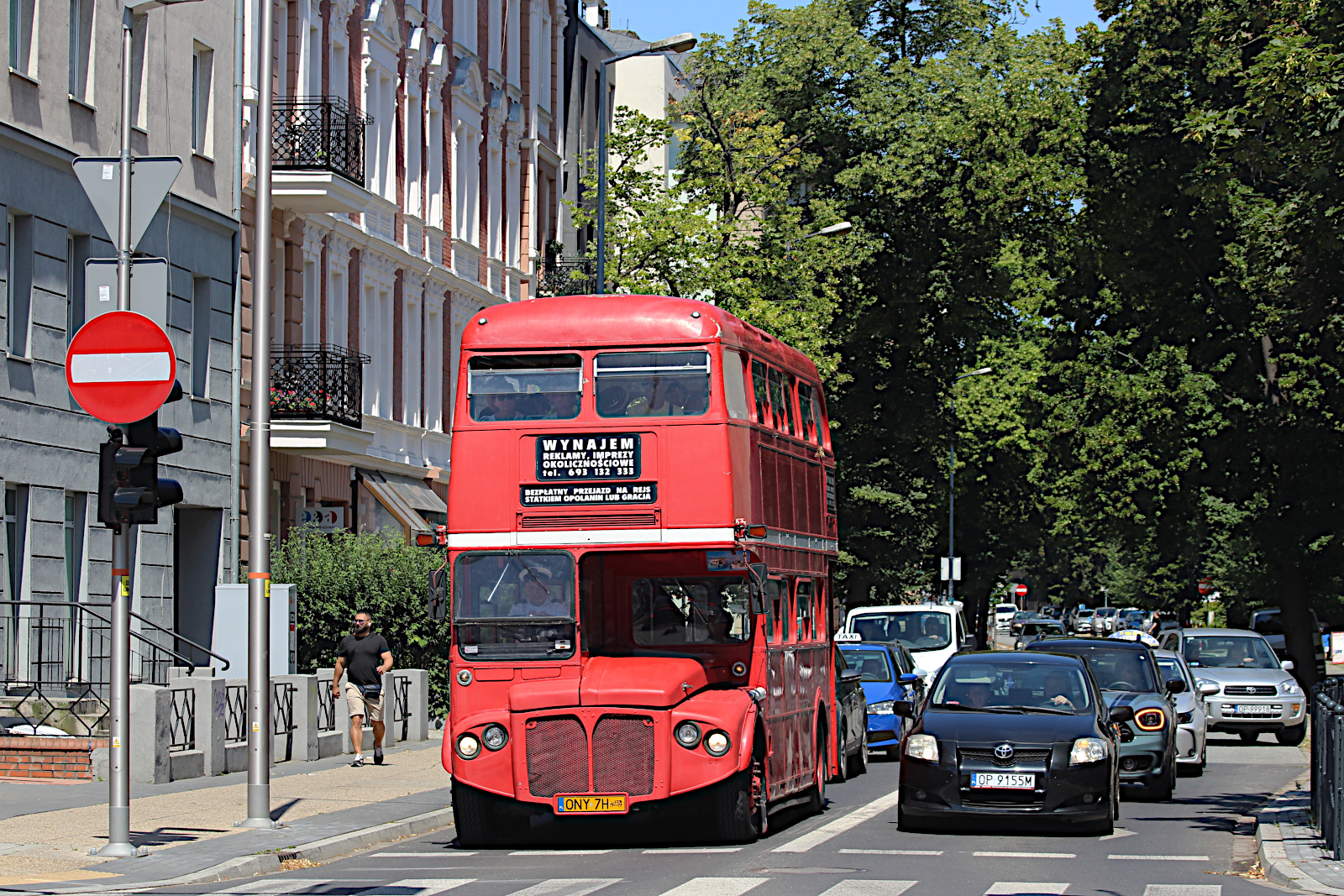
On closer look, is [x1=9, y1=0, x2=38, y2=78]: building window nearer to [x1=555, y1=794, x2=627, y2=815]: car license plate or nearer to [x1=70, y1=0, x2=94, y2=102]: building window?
[x1=70, y1=0, x2=94, y2=102]: building window

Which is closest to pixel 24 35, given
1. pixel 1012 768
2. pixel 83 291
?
pixel 83 291

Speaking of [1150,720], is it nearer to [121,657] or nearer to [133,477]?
[121,657]

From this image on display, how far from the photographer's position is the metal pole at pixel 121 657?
14.8 meters

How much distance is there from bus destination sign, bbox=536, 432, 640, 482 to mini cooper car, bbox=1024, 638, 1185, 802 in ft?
19.3

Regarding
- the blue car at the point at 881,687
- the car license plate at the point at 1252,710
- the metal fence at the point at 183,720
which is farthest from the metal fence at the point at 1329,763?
the car license plate at the point at 1252,710

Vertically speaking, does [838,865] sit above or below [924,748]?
below

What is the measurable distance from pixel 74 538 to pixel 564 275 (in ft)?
74.8

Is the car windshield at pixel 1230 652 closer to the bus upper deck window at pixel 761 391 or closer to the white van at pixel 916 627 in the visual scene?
the white van at pixel 916 627

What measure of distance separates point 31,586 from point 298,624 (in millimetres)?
6026

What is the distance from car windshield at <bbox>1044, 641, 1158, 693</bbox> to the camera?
22.3m

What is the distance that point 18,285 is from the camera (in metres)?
25.0

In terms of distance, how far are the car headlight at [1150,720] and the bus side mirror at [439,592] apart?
8163 millimetres

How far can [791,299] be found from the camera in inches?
1722

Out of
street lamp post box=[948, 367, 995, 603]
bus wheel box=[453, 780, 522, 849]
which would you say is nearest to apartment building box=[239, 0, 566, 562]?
bus wheel box=[453, 780, 522, 849]
